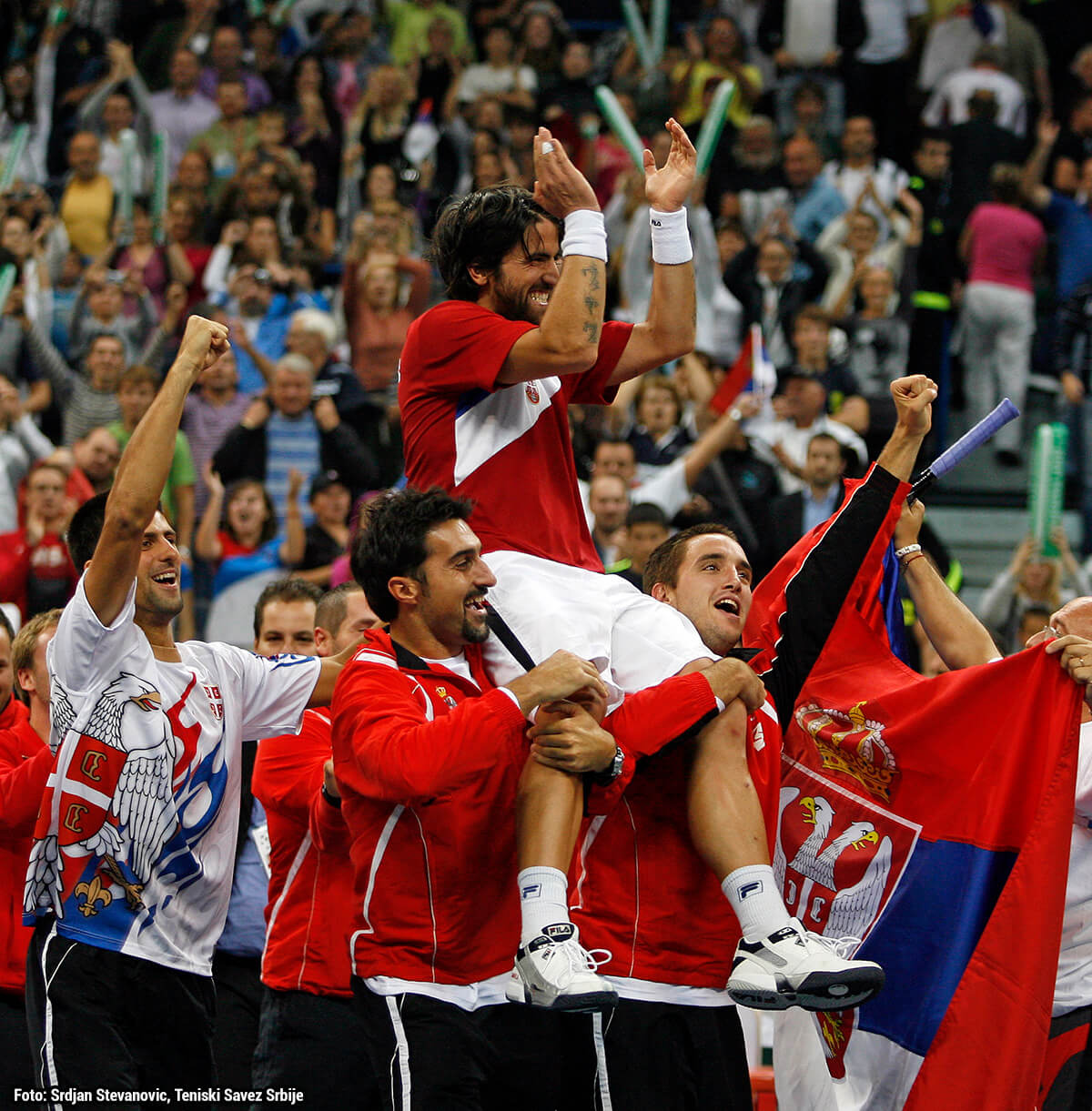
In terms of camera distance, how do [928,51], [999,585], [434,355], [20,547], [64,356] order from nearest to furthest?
[434,355] < [20,547] < [999,585] < [64,356] < [928,51]

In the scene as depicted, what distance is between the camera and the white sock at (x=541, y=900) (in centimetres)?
417

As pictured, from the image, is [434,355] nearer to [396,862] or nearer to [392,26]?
[396,862]

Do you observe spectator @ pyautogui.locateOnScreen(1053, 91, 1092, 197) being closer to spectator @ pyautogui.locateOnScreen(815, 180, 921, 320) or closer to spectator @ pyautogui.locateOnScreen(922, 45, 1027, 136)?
spectator @ pyautogui.locateOnScreen(922, 45, 1027, 136)

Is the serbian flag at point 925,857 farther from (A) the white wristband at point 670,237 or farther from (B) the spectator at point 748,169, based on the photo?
(B) the spectator at point 748,169

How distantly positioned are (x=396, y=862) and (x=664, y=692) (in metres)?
0.81

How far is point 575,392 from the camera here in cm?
512

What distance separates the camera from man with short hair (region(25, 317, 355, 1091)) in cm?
457

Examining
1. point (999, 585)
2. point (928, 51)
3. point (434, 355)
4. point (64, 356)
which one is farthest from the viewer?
point (928, 51)

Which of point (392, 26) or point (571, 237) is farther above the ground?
point (392, 26)

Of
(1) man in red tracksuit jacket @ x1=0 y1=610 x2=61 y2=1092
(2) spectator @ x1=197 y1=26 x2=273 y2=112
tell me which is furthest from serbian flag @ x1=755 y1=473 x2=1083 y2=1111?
(2) spectator @ x1=197 y1=26 x2=273 y2=112

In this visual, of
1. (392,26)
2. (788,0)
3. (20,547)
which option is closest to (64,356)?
(20,547)

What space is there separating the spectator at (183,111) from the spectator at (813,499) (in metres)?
7.50

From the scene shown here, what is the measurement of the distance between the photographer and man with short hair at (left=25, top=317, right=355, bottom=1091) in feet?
17.1

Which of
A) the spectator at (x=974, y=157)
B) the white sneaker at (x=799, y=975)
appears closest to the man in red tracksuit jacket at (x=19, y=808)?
the white sneaker at (x=799, y=975)
